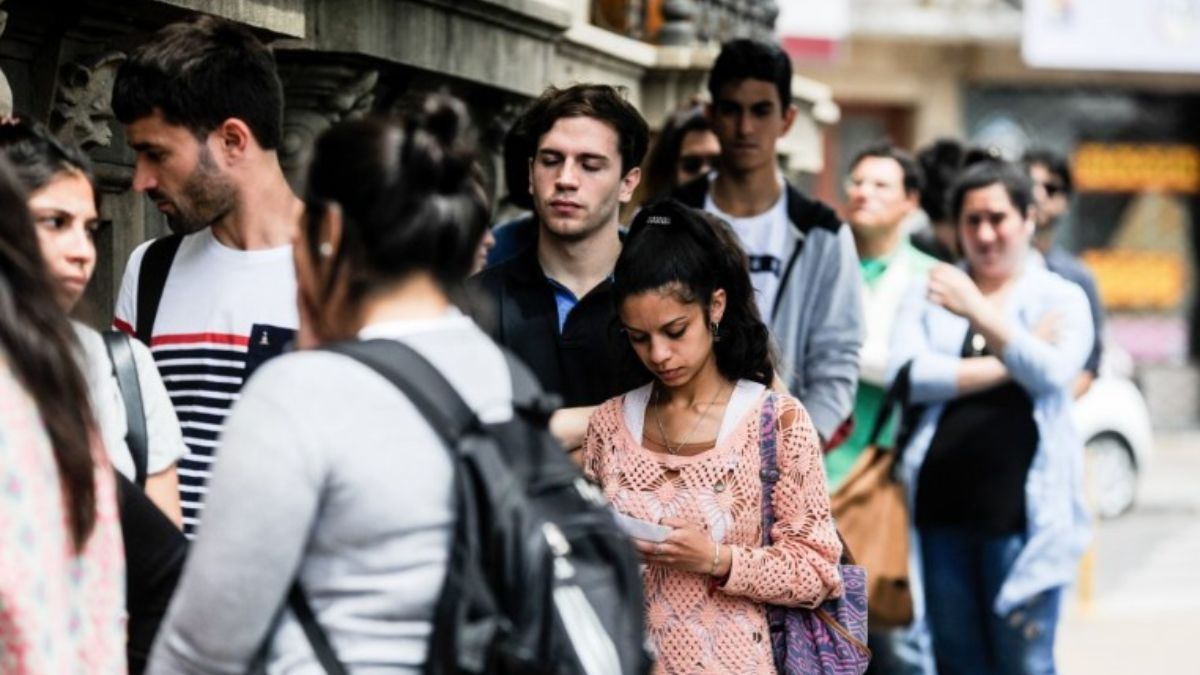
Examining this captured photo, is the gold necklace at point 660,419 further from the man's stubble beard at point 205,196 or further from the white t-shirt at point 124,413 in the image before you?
the white t-shirt at point 124,413

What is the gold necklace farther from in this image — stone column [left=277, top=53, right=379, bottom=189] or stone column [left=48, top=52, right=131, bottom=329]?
stone column [left=277, top=53, right=379, bottom=189]

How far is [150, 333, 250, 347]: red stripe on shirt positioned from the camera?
4723 millimetres

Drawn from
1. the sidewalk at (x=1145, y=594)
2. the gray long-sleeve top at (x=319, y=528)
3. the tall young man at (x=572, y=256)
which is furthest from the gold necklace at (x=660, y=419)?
the sidewalk at (x=1145, y=594)

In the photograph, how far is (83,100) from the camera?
19.7 feet

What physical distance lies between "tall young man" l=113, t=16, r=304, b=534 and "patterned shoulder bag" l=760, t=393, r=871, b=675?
1.00m

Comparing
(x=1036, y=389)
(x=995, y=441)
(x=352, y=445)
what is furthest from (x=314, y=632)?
(x=995, y=441)

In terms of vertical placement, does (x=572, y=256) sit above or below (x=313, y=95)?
below

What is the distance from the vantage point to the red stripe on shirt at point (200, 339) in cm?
472

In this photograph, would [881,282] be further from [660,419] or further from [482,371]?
[482,371]

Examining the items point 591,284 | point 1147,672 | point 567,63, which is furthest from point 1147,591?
point 591,284

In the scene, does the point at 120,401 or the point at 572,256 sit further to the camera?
the point at 572,256

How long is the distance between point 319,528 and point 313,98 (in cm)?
458

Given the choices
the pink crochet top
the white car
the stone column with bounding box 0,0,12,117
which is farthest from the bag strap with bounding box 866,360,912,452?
the white car

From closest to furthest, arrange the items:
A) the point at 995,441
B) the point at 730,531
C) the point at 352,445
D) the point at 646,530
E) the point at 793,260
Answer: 1. the point at 352,445
2. the point at 646,530
3. the point at 730,531
4. the point at 793,260
5. the point at 995,441
